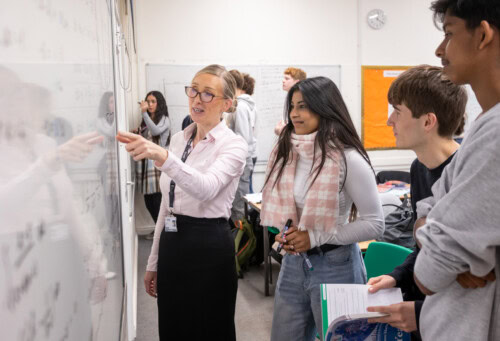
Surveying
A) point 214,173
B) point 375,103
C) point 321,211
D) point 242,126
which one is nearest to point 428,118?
point 321,211

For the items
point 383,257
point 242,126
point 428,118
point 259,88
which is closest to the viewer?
point 428,118

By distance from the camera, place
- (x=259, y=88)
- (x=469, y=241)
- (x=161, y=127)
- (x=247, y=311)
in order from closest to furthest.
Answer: (x=469, y=241)
(x=247, y=311)
(x=161, y=127)
(x=259, y=88)

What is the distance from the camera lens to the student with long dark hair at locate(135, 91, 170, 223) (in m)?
4.71

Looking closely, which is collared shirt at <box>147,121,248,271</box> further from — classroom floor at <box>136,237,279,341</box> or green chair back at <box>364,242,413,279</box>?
classroom floor at <box>136,237,279,341</box>

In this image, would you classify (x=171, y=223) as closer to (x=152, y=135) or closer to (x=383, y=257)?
(x=383, y=257)

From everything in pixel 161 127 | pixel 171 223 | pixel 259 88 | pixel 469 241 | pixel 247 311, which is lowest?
pixel 247 311

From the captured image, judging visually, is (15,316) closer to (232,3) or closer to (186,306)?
(186,306)

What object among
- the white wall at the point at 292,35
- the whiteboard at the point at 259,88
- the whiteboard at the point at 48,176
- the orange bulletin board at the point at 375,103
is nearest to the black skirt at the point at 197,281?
the whiteboard at the point at 48,176

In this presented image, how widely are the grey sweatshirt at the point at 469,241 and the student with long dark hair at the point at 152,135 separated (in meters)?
4.15

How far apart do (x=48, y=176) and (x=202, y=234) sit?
1185 mm

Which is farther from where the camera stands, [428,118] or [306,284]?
[306,284]

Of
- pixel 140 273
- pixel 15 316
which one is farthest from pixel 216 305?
pixel 140 273

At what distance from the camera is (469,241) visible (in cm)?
71

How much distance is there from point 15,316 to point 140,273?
3890mm
